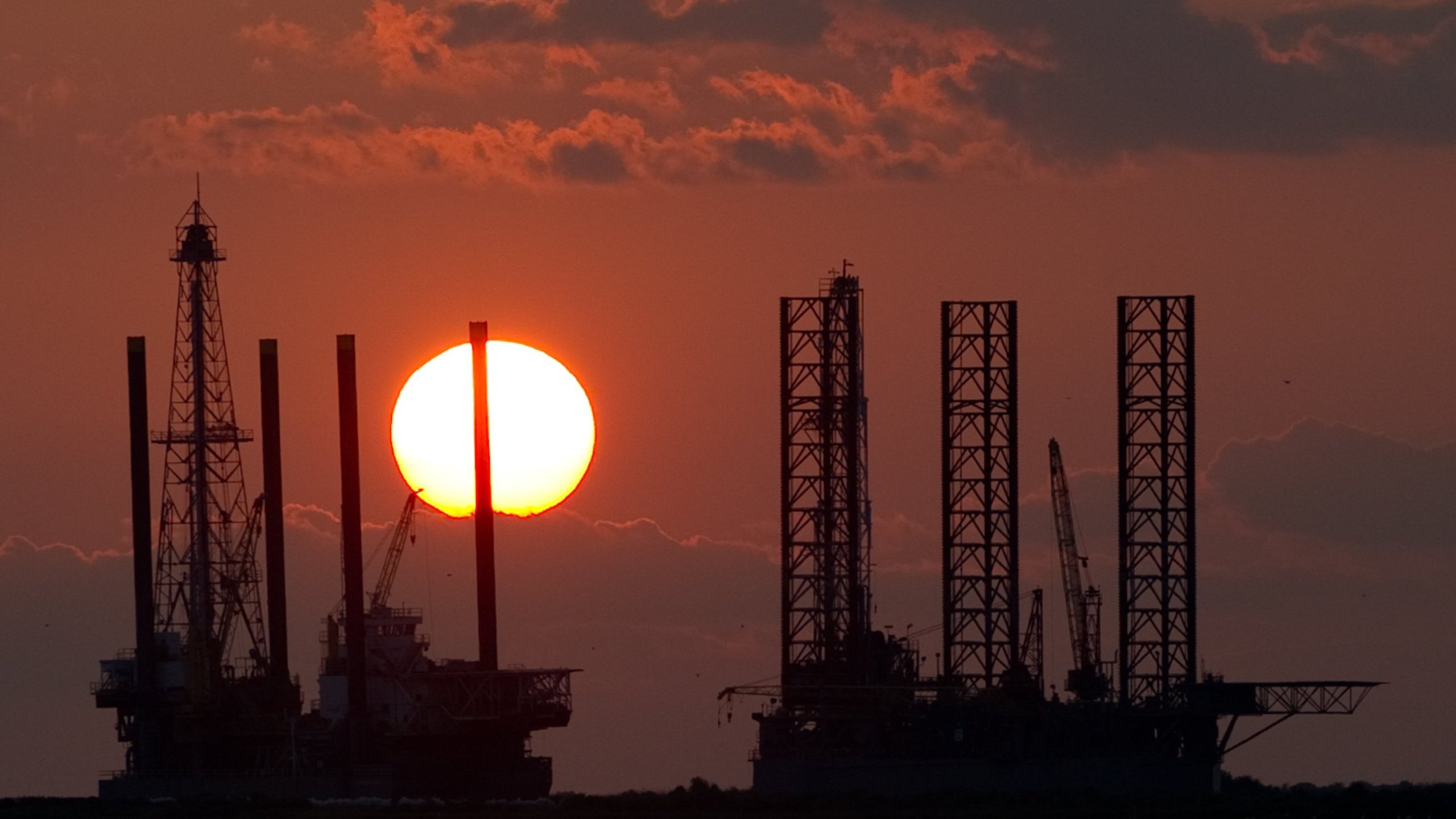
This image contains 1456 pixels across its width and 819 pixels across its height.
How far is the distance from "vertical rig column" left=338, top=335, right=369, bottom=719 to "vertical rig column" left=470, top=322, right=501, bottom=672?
17.6ft

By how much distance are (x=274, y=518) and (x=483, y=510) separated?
870 centimetres

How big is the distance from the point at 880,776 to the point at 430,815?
2558cm

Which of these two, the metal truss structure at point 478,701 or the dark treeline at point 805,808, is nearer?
the dark treeline at point 805,808

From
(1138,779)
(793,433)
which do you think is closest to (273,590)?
(793,433)

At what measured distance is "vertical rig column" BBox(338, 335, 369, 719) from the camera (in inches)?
6225

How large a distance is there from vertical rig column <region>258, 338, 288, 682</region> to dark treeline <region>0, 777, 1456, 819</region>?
10.3 metres

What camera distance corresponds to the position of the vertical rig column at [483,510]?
163m

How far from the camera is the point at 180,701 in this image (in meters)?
164

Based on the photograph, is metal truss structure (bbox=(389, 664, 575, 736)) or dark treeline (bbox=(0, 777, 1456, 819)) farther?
metal truss structure (bbox=(389, 664, 575, 736))

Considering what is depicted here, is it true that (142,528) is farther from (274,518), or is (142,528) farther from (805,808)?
(805,808)

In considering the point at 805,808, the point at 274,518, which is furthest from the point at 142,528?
the point at 805,808

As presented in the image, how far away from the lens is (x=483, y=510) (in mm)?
164500

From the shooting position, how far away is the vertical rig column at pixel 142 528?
163 m

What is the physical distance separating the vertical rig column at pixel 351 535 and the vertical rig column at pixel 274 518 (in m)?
4.98
